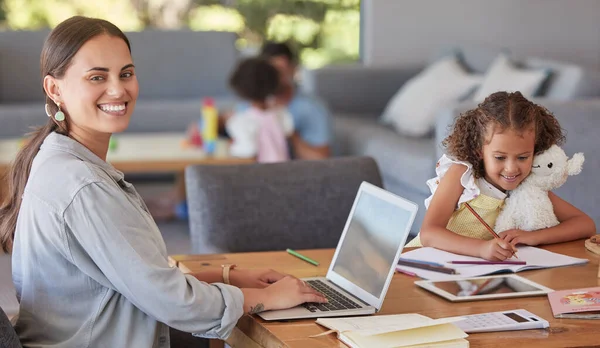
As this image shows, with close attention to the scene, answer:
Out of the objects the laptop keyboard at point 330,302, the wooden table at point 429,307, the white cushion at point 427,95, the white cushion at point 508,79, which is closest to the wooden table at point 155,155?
the white cushion at point 427,95

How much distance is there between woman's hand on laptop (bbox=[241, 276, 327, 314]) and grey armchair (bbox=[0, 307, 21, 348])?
0.37 m

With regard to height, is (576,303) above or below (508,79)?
below

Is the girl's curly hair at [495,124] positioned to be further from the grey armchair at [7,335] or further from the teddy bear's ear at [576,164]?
the grey armchair at [7,335]

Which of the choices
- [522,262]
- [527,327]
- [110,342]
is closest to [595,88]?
[522,262]

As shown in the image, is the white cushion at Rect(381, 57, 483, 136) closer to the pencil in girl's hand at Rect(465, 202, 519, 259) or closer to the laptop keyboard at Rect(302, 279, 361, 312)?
the pencil in girl's hand at Rect(465, 202, 519, 259)

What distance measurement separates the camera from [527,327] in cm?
147

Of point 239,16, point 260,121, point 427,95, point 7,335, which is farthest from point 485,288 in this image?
point 239,16

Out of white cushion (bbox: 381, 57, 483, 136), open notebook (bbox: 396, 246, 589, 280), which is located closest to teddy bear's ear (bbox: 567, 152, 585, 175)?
open notebook (bbox: 396, 246, 589, 280)

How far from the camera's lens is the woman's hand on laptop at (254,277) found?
1760mm

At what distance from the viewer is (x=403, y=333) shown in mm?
1403

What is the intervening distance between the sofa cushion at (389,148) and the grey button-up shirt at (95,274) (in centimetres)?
216

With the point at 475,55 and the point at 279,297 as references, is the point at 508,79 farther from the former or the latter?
the point at 279,297

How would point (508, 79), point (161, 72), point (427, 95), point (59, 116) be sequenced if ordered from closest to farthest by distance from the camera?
point (59, 116) < point (508, 79) < point (427, 95) < point (161, 72)

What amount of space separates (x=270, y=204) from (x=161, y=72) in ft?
12.3
